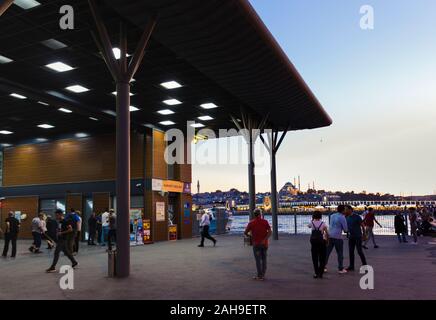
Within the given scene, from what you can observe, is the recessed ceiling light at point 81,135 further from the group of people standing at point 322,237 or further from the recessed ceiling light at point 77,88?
the group of people standing at point 322,237

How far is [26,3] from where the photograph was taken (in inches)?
382

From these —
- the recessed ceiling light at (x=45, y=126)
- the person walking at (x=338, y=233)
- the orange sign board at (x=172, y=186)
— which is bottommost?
the person walking at (x=338, y=233)

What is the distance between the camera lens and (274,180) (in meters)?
22.2

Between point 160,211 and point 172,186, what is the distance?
5.72 ft

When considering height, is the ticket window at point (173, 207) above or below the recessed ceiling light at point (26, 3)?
below

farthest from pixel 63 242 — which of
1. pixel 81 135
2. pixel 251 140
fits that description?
pixel 81 135

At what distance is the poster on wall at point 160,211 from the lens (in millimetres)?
22234

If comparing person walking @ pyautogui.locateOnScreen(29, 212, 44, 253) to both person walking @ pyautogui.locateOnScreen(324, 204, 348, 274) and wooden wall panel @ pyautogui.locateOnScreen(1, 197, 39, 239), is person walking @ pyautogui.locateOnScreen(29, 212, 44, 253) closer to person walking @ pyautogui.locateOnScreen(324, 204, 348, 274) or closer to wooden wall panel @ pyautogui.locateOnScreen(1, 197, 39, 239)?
wooden wall panel @ pyautogui.locateOnScreen(1, 197, 39, 239)

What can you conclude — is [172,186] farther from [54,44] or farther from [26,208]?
[54,44]

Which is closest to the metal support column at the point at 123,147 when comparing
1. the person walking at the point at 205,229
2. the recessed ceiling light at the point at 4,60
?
the recessed ceiling light at the point at 4,60

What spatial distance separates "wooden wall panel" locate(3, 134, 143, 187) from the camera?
2312 centimetres

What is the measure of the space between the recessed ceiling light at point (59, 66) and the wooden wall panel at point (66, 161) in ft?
28.5

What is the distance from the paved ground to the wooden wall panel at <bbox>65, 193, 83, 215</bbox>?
406 inches

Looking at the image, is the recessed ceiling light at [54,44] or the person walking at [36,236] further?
the person walking at [36,236]
